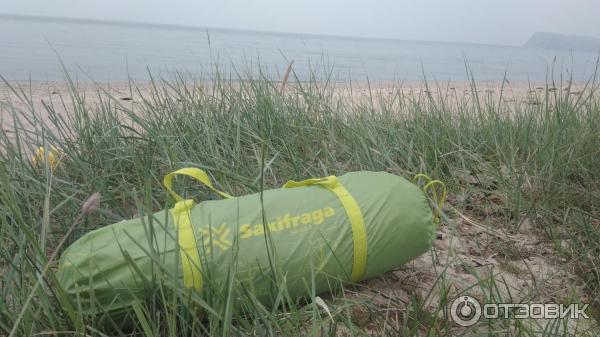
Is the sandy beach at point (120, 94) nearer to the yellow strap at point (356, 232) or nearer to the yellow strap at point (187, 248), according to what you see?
the yellow strap at point (187, 248)

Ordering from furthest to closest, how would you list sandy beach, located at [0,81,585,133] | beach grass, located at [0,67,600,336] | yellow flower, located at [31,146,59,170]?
sandy beach, located at [0,81,585,133]
yellow flower, located at [31,146,59,170]
beach grass, located at [0,67,600,336]

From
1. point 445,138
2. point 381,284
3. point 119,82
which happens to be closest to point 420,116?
point 445,138

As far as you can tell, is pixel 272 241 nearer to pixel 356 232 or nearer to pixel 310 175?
pixel 356 232

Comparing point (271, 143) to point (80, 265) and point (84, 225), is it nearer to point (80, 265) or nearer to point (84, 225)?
point (84, 225)

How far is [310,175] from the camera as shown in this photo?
2318 millimetres

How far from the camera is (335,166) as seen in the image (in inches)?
95.6

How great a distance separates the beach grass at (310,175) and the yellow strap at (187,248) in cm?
5

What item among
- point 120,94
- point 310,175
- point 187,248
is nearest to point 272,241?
point 187,248

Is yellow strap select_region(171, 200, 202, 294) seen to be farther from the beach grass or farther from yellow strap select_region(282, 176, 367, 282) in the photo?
yellow strap select_region(282, 176, 367, 282)

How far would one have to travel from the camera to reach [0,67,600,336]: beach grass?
1207mm

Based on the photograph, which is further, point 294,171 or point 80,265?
point 294,171

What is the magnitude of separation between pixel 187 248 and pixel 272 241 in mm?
221

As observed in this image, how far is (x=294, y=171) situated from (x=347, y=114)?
0.89 meters

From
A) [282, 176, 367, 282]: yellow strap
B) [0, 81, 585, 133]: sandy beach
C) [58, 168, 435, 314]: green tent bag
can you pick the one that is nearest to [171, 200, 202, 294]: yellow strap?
[58, 168, 435, 314]: green tent bag
